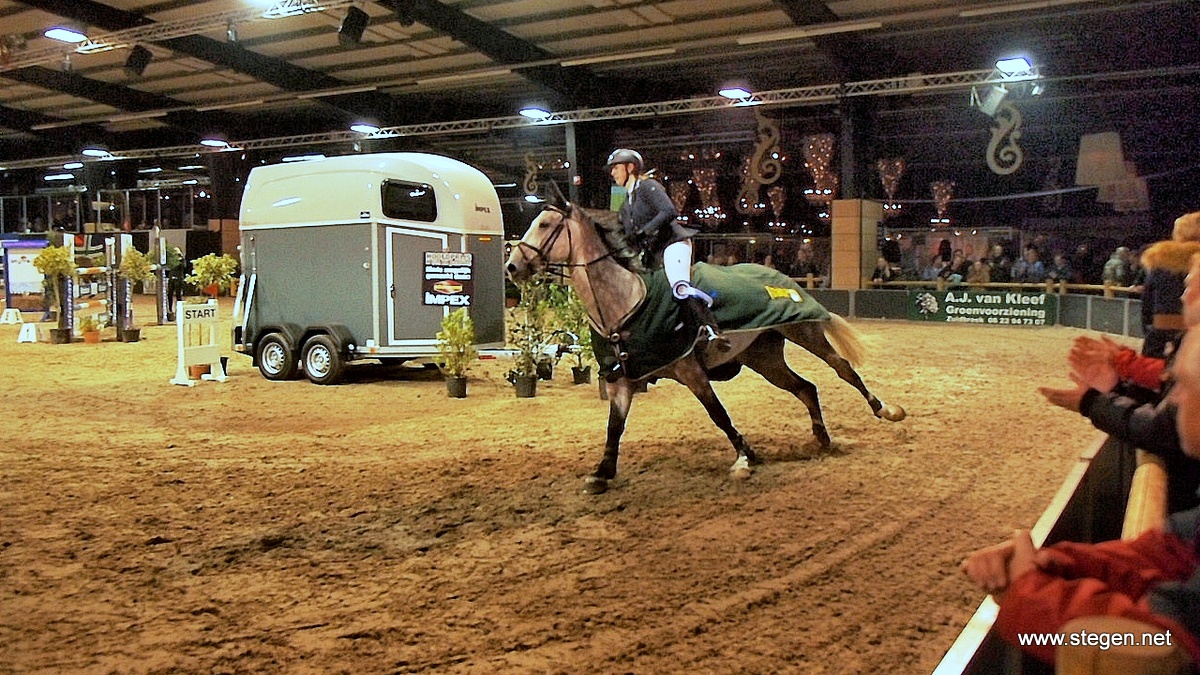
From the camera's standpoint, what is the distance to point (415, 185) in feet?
35.0

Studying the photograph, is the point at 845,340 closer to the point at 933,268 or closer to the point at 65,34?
the point at 933,268

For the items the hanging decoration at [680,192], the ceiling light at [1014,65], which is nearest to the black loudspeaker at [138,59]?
the hanging decoration at [680,192]

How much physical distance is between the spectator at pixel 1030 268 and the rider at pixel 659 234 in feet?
50.3

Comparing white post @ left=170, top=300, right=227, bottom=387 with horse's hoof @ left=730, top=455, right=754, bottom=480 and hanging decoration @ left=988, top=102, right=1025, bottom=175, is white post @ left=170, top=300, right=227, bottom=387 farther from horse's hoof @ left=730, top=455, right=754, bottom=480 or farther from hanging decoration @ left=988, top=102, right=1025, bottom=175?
hanging decoration @ left=988, top=102, right=1025, bottom=175

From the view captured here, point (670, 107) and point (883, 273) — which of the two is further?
point (883, 273)

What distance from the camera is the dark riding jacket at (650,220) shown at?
19.6ft

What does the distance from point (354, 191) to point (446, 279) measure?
1456mm

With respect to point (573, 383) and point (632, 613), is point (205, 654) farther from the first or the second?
point (573, 383)

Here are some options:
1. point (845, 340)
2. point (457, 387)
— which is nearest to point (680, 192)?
point (457, 387)

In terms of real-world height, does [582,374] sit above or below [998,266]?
below

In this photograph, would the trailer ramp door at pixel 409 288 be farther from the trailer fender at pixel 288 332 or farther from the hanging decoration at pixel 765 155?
the hanging decoration at pixel 765 155

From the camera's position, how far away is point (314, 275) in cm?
1068

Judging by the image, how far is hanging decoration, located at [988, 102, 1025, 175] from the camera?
17250 millimetres

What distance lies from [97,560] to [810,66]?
19.3 meters
